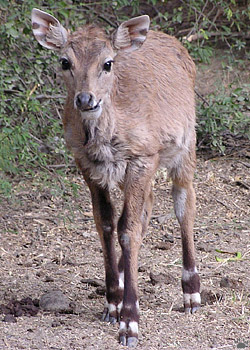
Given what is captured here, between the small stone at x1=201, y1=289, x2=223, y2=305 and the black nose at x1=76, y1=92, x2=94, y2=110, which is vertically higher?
the black nose at x1=76, y1=92, x2=94, y2=110

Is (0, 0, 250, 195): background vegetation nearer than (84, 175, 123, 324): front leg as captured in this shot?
No

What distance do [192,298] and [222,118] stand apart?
387cm

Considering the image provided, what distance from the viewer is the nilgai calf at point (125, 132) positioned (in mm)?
5508

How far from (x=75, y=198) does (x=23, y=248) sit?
134cm

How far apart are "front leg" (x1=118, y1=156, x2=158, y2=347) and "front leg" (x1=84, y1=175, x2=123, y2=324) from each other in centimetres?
36

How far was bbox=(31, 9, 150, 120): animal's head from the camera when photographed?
5332mm

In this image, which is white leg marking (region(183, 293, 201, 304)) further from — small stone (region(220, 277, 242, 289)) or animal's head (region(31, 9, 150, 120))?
animal's head (region(31, 9, 150, 120))

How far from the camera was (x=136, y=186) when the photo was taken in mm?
5680

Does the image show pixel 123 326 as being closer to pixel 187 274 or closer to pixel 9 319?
pixel 9 319

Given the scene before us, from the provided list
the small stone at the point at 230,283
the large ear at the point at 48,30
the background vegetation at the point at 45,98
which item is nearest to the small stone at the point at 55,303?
the small stone at the point at 230,283

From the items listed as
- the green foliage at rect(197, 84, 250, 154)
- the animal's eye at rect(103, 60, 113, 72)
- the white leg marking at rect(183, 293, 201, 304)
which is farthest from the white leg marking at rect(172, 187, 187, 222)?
the green foliage at rect(197, 84, 250, 154)

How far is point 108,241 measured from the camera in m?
5.98

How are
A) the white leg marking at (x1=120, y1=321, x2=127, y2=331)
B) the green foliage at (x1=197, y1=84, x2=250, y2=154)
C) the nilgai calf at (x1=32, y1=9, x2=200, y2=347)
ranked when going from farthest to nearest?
1. the green foliage at (x1=197, y1=84, x2=250, y2=154)
2. the nilgai calf at (x1=32, y1=9, x2=200, y2=347)
3. the white leg marking at (x1=120, y1=321, x2=127, y2=331)

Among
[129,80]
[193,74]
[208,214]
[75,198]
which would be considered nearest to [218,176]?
[208,214]
